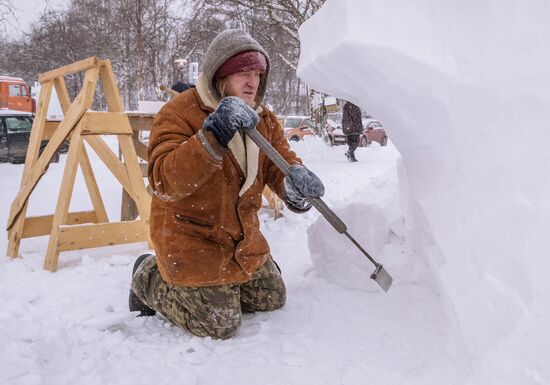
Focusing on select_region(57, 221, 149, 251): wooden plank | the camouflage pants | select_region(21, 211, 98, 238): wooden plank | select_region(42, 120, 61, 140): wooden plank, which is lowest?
select_region(21, 211, 98, 238): wooden plank

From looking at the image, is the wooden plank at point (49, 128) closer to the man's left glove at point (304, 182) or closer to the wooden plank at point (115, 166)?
the wooden plank at point (115, 166)

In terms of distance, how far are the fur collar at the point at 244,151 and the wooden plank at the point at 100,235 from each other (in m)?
1.29

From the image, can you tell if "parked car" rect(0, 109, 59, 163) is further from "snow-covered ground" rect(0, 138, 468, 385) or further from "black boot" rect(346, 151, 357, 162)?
"snow-covered ground" rect(0, 138, 468, 385)

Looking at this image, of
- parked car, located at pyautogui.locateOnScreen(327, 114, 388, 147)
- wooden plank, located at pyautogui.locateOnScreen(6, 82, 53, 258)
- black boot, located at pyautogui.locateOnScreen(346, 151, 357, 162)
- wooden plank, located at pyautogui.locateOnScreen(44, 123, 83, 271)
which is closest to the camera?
wooden plank, located at pyautogui.locateOnScreen(44, 123, 83, 271)

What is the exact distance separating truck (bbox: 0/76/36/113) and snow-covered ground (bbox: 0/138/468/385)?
16.2 meters

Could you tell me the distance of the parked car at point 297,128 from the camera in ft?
47.9

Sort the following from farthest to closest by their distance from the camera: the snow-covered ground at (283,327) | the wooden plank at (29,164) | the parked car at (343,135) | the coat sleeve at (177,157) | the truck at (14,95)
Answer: the truck at (14,95) → the parked car at (343,135) → the wooden plank at (29,164) → the coat sleeve at (177,157) → the snow-covered ground at (283,327)

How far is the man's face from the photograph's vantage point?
72.2 inches

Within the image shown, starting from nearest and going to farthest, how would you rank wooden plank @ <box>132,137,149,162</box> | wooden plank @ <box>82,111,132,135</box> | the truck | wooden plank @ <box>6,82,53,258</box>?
wooden plank @ <box>82,111,132,135</box>, wooden plank @ <box>6,82,53,258</box>, wooden plank @ <box>132,137,149,162</box>, the truck

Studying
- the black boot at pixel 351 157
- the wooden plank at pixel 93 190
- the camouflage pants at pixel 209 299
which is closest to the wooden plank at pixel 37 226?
the wooden plank at pixel 93 190

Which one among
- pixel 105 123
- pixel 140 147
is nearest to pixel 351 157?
pixel 140 147

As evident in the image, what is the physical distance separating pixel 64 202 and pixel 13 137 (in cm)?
826

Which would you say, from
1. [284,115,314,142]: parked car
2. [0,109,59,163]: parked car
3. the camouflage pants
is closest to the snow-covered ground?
the camouflage pants

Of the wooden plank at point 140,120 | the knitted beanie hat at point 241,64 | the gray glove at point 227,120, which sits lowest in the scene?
the wooden plank at point 140,120
